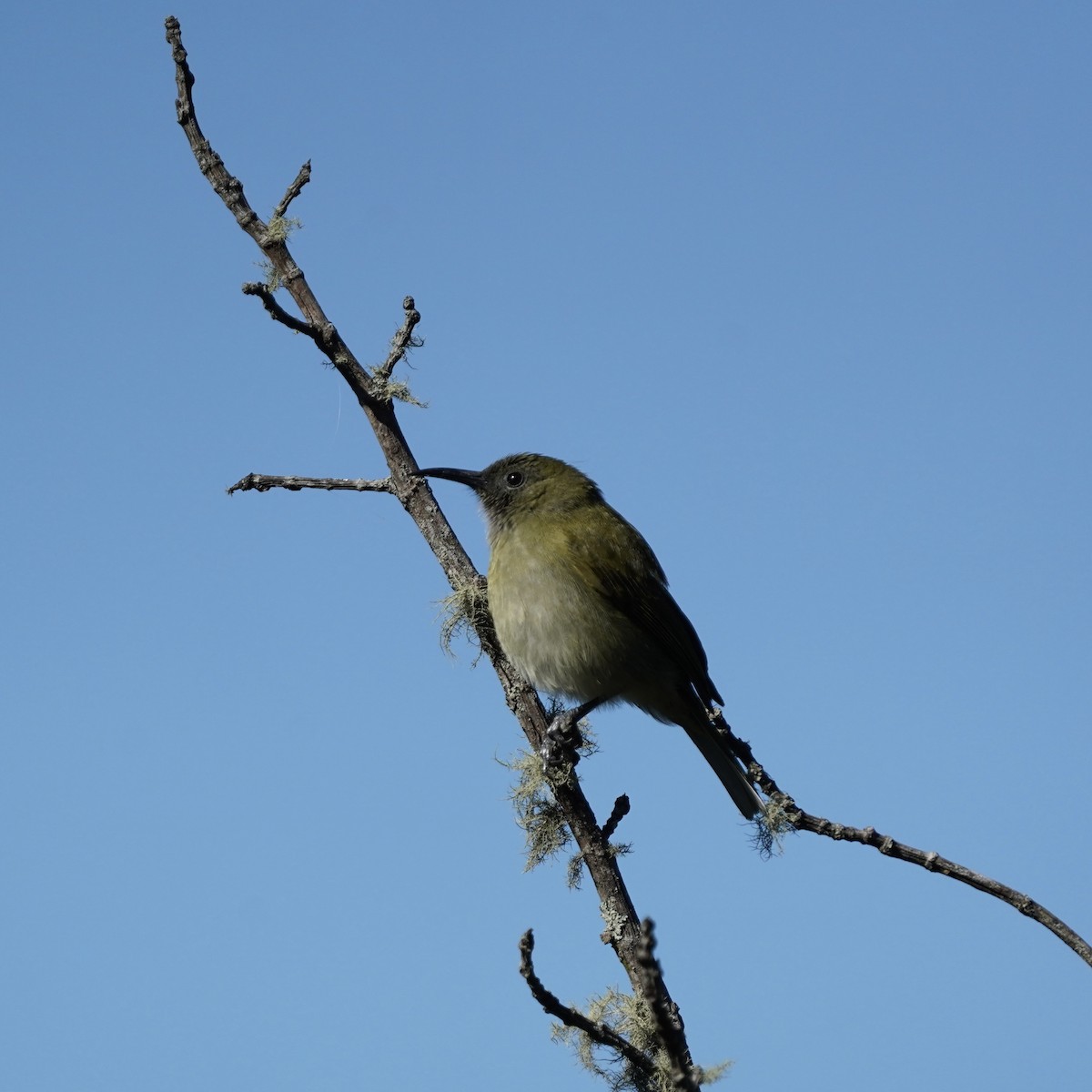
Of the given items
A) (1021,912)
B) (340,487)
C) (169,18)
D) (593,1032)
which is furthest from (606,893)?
(169,18)

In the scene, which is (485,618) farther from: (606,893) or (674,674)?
(606,893)

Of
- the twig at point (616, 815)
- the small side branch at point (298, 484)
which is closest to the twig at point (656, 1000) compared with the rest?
the twig at point (616, 815)

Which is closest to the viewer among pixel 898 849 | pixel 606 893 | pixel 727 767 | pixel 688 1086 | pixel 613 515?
pixel 688 1086

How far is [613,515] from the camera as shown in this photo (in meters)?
5.92

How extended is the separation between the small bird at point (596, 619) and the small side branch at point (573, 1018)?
75.2 inches

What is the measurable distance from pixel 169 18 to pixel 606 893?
3344mm

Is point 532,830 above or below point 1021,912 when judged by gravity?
above

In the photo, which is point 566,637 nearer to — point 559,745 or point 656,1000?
→ point 559,745

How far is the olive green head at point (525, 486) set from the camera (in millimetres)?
5848

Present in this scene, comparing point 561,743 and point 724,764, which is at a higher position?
point 724,764

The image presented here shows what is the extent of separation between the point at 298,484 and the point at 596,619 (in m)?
1.50

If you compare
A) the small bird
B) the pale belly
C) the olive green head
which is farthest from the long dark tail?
the olive green head

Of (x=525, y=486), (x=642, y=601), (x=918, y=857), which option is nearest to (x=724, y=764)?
(x=642, y=601)

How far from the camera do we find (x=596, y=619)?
17.8ft
